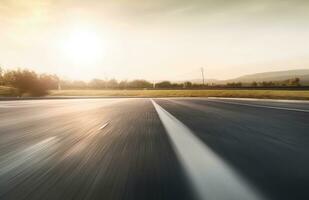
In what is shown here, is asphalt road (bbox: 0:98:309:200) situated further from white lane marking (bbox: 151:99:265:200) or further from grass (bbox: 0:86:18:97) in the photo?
grass (bbox: 0:86:18:97)

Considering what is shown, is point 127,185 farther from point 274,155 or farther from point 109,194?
point 274,155

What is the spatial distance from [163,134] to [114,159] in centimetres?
352

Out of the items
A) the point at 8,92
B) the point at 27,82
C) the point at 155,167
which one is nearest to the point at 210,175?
the point at 155,167

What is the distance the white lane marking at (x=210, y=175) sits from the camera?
11.7 feet

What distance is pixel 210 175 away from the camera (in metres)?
4.50

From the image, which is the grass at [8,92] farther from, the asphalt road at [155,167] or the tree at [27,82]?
the asphalt road at [155,167]

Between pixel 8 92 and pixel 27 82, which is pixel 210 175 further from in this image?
pixel 27 82

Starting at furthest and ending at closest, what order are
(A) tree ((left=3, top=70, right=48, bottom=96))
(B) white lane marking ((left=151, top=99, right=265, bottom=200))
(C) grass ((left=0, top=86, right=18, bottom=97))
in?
(A) tree ((left=3, top=70, right=48, bottom=96)), (C) grass ((left=0, top=86, right=18, bottom=97)), (B) white lane marking ((left=151, top=99, right=265, bottom=200))

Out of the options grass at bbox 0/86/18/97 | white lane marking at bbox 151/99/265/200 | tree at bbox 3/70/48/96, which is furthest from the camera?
tree at bbox 3/70/48/96

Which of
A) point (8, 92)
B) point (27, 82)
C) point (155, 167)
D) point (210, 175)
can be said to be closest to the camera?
point (210, 175)

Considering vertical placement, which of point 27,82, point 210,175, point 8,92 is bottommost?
point 8,92

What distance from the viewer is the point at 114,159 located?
5.51 metres

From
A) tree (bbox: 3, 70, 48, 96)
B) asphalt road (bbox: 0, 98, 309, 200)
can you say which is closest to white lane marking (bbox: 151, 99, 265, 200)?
asphalt road (bbox: 0, 98, 309, 200)

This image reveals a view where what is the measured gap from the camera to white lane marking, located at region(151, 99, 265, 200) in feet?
11.7
